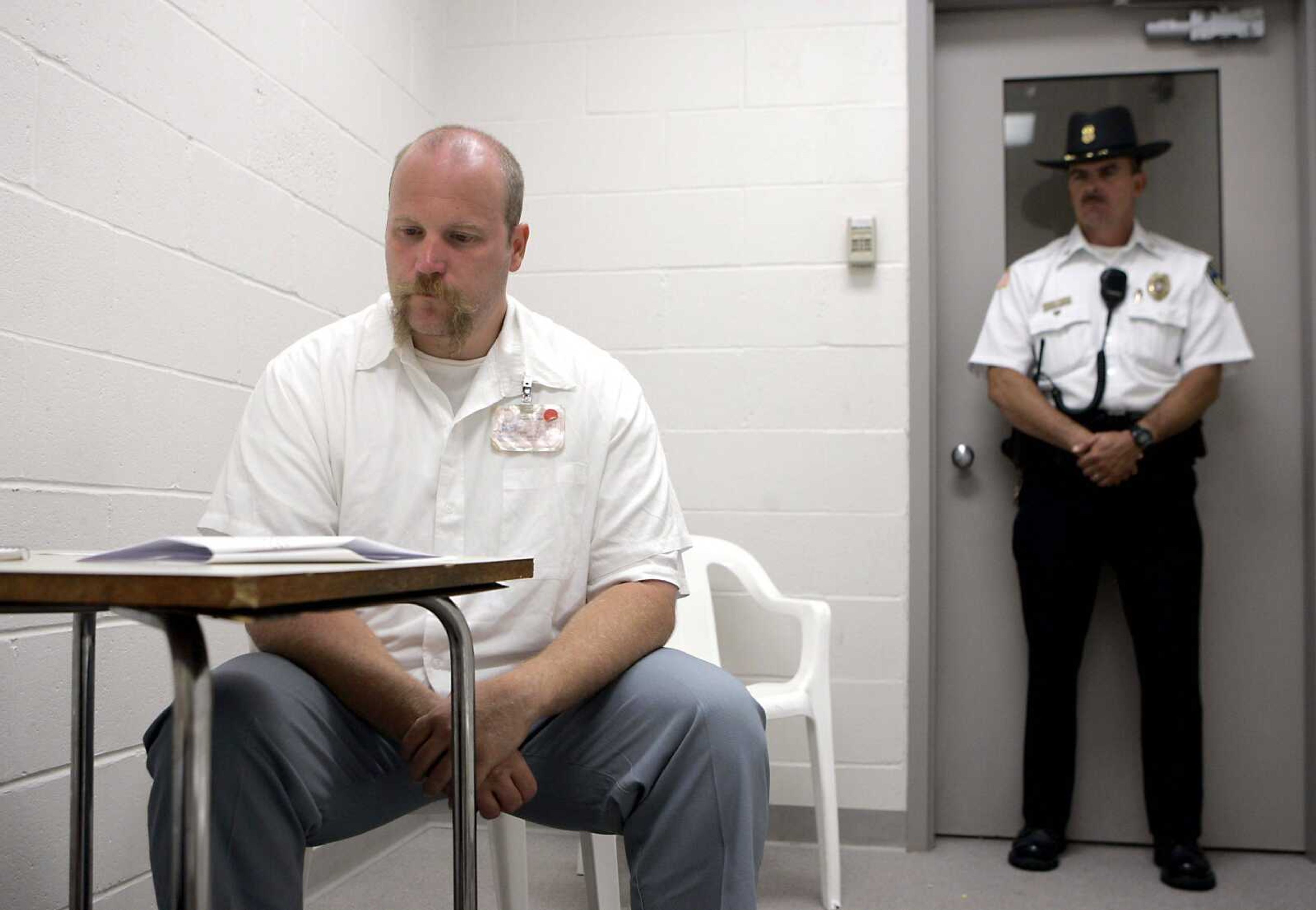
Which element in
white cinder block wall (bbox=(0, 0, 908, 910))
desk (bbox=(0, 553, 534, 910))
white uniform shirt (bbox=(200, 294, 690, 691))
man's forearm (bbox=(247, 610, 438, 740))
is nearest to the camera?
desk (bbox=(0, 553, 534, 910))

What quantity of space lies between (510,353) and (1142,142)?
2027mm

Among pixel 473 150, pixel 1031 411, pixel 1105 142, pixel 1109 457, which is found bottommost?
pixel 1109 457

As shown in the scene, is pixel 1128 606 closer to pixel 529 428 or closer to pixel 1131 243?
pixel 1131 243

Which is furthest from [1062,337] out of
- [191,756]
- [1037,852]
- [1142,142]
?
[191,756]

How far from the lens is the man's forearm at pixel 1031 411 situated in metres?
2.66

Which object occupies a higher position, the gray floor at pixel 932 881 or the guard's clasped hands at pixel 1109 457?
the guard's clasped hands at pixel 1109 457

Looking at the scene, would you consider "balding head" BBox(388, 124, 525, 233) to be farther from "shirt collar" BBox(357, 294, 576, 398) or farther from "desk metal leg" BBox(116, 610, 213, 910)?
"desk metal leg" BBox(116, 610, 213, 910)

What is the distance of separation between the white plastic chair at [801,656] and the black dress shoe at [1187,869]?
719 millimetres

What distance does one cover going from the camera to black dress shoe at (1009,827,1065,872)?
8.63 ft

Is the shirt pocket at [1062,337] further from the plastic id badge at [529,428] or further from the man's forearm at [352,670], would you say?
the man's forearm at [352,670]

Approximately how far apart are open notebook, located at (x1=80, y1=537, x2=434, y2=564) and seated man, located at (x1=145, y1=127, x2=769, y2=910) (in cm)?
29

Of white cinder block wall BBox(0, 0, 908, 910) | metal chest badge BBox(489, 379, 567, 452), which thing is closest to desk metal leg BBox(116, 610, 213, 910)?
metal chest badge BBox(489, 379, 567, 452)

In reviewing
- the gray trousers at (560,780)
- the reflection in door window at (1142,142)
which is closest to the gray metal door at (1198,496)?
the reflection in door window at (1142,142)

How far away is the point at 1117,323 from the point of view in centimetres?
273
